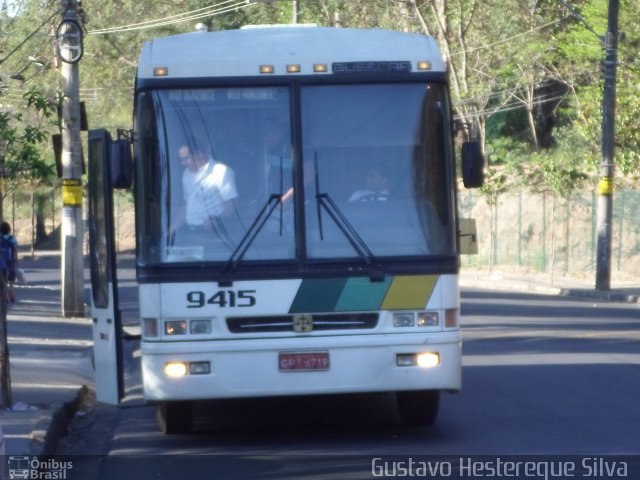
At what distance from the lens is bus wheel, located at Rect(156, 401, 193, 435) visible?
942cm

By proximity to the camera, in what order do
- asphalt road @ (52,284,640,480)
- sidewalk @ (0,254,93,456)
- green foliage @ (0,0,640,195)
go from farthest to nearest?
green foliage @ (0,0,640,195)
sidewalk @ (0,254,93,456)
asphalt road @ (52,284,640,480)

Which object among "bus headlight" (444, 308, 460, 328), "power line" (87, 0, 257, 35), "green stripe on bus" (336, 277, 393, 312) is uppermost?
"power line" (87, 0, 257, 35)

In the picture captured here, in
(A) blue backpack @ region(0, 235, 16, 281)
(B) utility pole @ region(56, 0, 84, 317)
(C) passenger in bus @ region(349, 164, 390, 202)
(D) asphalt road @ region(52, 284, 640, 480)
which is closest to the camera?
(D) asphalt road @ region(52, 284, 640, 480)

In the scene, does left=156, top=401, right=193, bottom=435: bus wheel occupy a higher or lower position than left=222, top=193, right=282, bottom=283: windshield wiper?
lower

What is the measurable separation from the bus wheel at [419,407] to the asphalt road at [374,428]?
0.31 ft

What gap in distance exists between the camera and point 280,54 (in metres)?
9.05

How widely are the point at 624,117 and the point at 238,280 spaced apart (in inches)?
1008

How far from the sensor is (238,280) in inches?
341

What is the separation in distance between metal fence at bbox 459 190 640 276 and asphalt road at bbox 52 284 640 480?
18690mm

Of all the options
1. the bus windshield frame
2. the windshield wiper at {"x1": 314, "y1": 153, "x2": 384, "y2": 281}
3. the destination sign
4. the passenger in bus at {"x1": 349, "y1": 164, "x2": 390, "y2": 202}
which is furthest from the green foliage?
the windshield wiper at {"x1": 314, "y1": 153, "x2": 384, "y2": 281}

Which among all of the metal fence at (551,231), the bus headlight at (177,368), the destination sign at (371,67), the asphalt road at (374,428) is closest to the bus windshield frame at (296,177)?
the destination sign at (371,67)

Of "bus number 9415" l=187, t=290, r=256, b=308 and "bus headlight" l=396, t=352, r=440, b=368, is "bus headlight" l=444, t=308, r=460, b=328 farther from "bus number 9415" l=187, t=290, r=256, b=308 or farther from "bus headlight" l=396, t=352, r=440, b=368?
"bus number 9415" l=187, t=290, r=256, b=308

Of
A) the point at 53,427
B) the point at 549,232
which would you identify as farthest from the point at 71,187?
the point at 549,232

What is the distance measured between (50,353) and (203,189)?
7.88m
